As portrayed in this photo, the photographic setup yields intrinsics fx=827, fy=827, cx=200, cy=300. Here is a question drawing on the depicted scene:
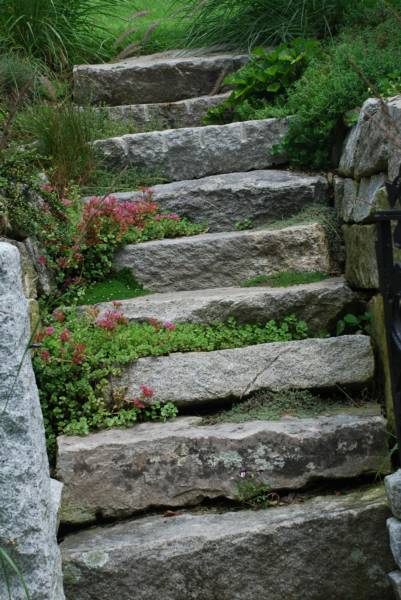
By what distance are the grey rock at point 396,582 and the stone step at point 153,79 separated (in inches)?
161

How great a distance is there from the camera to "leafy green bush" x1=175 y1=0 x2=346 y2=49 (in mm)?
6090

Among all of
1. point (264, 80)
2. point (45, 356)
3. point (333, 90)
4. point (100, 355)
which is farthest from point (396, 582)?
point (264, 80)

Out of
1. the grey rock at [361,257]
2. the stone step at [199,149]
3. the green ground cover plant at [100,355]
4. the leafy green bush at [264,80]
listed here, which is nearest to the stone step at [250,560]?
the green ground cover plant at [100,355]

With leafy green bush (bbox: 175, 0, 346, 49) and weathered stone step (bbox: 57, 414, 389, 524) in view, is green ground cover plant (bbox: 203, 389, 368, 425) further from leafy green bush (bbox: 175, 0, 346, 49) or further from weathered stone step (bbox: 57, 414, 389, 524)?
leafy green bush (bbox: 175, 0, 346, 49)

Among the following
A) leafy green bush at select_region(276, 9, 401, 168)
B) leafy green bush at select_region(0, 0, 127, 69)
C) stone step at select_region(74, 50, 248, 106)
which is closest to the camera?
leafy green bush at select_region(276, 9, 401, 168)

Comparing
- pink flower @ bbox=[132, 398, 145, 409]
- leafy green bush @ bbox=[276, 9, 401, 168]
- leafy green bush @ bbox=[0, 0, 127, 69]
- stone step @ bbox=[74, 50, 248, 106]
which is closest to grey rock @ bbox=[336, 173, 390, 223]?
leafy green bush @ bbox=[276, 9, 401, 168]

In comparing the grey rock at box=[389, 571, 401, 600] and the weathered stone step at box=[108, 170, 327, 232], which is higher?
the weathered stone step at box=[108, 170, 327, 232]

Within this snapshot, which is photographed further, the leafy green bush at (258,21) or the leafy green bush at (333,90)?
the leafy green bush at (258,21)

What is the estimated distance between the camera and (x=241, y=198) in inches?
186

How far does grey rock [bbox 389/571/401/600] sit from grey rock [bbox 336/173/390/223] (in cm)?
135

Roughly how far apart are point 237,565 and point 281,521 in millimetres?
217

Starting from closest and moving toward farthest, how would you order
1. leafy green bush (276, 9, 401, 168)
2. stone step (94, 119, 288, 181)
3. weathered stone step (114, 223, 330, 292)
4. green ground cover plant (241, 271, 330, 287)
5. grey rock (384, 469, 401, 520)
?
grey rock (384, 469, 401, 520), green ground cover plant (241, 271, 330, 287), weathered stone step (114, 223, 330, 292), leafy green bush (276, 9, 401, 168), stone step (94, 119, 288, 181)

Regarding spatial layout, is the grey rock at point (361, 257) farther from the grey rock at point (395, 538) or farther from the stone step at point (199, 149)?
the stone step at point (199, 149)

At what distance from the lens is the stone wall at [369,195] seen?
342cm
